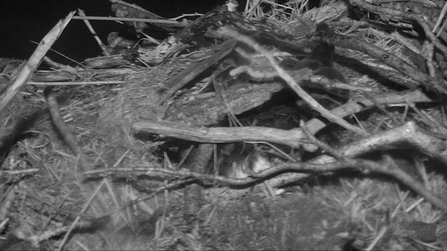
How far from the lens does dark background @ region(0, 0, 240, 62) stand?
7.60 ft

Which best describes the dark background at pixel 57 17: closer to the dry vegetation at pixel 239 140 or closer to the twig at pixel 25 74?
the dry vegetation at pixel 239 140

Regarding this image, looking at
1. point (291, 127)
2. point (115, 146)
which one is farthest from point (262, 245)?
point (115, 146)

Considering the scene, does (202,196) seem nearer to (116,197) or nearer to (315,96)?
(116,197)

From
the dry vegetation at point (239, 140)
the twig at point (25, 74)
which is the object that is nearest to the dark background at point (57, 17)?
the dry vegetation at point (239, 140)

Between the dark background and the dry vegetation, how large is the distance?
1.72 ft

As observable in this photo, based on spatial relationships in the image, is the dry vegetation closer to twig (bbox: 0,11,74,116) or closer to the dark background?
twig (bbox: 0,11,74,116)

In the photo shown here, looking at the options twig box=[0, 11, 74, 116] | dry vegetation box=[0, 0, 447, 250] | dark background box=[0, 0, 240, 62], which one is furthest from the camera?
dark background box=[0, 0, 240, 62]

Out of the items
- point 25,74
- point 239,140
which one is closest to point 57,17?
point 25,74

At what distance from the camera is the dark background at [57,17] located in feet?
7.60

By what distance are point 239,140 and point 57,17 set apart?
140 cm

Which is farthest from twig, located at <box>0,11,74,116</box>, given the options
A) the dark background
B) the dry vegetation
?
the dark background

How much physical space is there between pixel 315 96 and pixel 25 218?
39.0 inches

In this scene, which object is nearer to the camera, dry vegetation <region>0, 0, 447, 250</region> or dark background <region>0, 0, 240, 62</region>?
dry vegetation <region>0, 0, 447, 250</region>

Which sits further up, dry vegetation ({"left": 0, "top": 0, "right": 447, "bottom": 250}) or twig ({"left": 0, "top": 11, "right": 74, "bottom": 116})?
twig ({"left": 0, "top": 11, "right": 74, "bottom": 116})
